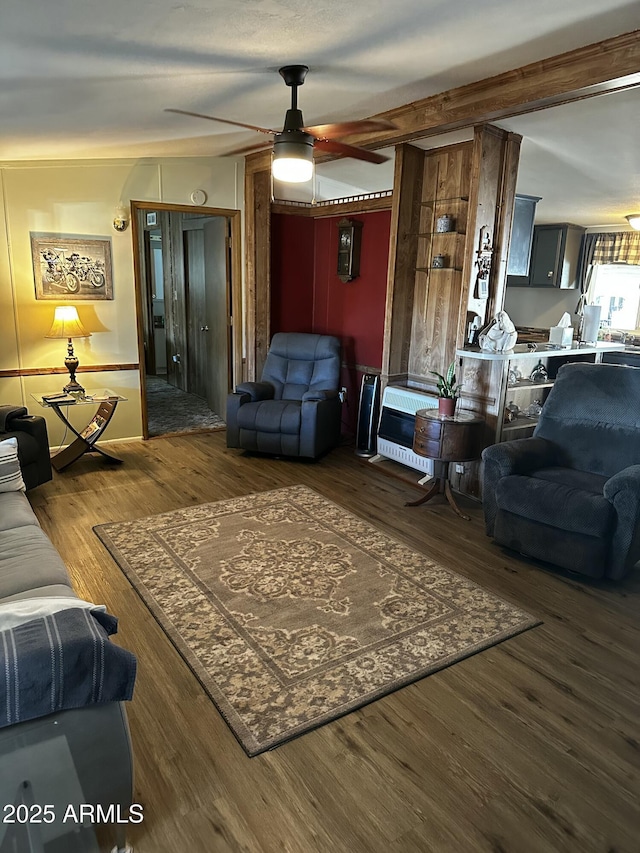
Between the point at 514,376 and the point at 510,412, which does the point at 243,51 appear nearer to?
the point at 514,376

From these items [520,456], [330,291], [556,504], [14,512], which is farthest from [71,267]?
[556,504]

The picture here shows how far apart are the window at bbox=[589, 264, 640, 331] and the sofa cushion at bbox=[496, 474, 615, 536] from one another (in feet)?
15.4

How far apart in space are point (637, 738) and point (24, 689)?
201cm

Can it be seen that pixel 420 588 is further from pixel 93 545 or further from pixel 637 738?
pixel 93 545

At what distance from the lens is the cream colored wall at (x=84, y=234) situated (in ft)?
15.1

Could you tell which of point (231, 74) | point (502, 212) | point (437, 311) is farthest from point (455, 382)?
point (231, 74)

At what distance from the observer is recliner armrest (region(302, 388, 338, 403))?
4.93 m

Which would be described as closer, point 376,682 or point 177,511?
point 376,682

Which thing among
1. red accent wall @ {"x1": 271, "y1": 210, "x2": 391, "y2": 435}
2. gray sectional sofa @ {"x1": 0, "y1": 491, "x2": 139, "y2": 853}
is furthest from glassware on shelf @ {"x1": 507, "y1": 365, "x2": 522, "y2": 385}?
gray sectional sofa @ {"x1": 0, "y1": 491, "x2": 139, "y2": 853}

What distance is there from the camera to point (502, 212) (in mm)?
4078

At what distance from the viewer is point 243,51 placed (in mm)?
2436

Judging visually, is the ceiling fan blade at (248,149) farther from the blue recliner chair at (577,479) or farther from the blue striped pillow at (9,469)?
the blue striped pillow at (9,469)

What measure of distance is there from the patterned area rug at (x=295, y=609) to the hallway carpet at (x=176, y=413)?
2.30m

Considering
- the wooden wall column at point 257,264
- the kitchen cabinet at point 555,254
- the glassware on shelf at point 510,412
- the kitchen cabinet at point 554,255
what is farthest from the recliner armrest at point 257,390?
the kitchen cabinet at point 555,254
